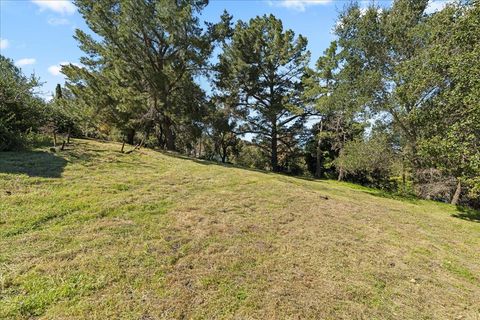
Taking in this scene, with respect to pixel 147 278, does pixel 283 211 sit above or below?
above

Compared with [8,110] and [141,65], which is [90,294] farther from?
[141,65]

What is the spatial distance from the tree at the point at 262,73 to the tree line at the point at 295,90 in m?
0.09

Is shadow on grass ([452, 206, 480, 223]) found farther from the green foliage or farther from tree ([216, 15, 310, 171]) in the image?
tree ([216, 15, 310, 171])

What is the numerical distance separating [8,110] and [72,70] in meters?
A: 8.68

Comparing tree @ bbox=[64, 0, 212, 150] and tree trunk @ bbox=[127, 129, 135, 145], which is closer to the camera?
tree @ bbox=[64, 0, 212, 150]

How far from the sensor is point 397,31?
1161 cm

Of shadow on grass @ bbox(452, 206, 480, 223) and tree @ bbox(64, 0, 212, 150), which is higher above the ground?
tree @ bbox(64, 0, 212, 150)

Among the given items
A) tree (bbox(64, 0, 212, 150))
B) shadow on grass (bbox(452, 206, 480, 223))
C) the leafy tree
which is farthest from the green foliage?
tree (bbox(64, 0, 212, 150))

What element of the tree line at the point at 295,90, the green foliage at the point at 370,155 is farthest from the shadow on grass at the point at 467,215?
the green foliage at the point at 370,155

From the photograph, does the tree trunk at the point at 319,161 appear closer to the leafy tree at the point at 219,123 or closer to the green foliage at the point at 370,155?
the green foliage at the point at 370,155

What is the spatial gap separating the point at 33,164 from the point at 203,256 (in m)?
6.03

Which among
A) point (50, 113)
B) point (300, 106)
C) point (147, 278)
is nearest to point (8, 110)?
point (50, 113)

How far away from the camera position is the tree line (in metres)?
9.36

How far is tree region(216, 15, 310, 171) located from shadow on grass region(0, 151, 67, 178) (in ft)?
43.7
